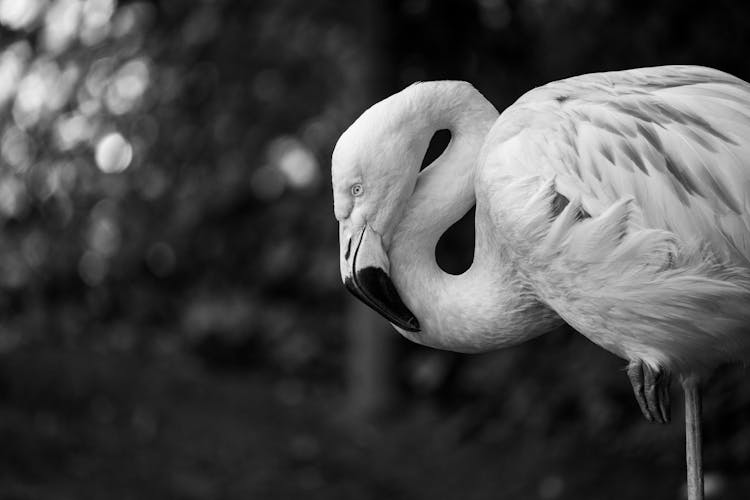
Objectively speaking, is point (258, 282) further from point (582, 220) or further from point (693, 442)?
point (582, 220)

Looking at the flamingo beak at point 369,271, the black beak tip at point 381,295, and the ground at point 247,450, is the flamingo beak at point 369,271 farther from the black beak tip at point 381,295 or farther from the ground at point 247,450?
the ground at point 247,450

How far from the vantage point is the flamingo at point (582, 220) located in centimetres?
227

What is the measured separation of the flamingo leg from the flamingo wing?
435mm

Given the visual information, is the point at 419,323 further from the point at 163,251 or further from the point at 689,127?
the point at 163,251

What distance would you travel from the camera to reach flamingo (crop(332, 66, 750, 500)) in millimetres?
2270

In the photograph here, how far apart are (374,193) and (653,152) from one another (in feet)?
2.35

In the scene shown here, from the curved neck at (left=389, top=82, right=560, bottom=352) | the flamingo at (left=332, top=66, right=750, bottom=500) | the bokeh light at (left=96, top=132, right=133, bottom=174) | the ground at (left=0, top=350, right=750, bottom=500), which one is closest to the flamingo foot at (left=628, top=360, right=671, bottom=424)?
the flamingo at (left=332, top=66, right=750, bottom=500)

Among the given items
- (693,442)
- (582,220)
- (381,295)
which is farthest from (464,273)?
(693,442)

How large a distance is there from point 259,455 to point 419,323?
2.72m

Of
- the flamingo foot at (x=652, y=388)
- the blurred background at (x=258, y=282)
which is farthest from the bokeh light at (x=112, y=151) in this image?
the flamingo foot at (x=652, y=388)

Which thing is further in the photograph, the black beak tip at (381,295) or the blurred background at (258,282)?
the blurred background at (258,282)

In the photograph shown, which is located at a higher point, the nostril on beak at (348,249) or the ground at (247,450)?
the nostril on beak at (348,249)

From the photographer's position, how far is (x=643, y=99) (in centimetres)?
242

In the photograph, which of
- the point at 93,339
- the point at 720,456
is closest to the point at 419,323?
the point at 720,456
